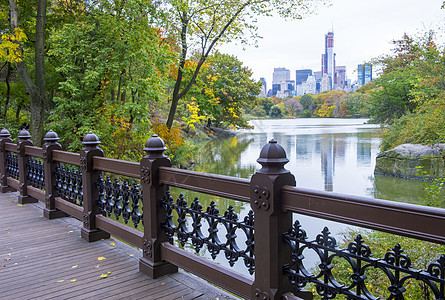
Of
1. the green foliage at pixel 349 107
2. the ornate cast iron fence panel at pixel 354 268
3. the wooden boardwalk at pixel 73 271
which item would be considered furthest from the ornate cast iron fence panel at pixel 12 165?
the green foliage at pixel 349 107

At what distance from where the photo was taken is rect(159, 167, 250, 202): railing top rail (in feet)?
8.54

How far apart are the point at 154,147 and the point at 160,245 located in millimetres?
964

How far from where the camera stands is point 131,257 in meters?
4.02

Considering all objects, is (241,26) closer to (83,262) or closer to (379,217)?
(83,262)

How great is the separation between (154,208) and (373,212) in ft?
7.11

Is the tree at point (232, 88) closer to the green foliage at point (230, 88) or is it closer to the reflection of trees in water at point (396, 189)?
the green foliage at point (230, 88)

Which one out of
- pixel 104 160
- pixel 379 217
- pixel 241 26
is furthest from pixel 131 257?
pixel 241 26

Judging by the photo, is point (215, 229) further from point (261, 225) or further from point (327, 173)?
point (327, 173)

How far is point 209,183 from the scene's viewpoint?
2.90 metres

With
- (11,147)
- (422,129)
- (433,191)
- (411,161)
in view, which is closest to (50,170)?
(11,147)

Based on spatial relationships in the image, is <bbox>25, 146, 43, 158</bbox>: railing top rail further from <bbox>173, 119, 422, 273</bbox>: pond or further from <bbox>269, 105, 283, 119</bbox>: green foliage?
<bbox>269, 105, 283, 119</bbox>: green foliage

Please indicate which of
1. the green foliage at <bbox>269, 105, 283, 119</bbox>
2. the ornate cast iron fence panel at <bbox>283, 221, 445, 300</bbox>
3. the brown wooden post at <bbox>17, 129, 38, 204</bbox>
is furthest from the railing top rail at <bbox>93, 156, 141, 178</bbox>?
the green foliage at <bbox>269, 105, 283, 119</bbox>

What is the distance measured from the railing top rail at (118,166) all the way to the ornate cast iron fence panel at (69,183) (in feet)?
2.39

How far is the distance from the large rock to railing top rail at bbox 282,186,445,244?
14.6 m
